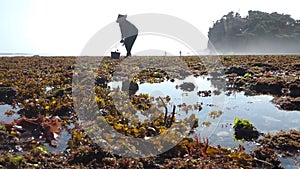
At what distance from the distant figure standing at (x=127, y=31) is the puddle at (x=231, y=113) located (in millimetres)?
8889

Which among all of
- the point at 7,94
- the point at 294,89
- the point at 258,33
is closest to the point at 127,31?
the point at 7,94

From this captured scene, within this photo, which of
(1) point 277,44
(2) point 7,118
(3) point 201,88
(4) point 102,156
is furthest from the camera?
(1) point 277,44

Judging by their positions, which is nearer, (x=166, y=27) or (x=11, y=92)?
(x=11, y=92)

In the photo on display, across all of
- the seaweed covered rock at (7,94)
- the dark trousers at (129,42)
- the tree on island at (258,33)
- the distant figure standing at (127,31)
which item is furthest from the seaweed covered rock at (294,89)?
the tree on island at (258,33)

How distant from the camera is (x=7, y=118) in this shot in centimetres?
644

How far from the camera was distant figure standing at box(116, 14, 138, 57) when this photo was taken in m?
18.8

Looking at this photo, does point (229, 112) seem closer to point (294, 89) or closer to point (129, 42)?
point (294, 89)

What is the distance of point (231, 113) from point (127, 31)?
43.4 feet

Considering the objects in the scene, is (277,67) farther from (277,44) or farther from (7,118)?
(277,44)

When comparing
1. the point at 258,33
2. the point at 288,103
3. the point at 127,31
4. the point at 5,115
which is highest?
the point at 258,33

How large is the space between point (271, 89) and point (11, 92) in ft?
27.7

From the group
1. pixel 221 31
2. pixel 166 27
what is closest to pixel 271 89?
pixel 166 27

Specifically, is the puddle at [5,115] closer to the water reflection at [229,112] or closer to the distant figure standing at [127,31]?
the water reflection at [229,112]

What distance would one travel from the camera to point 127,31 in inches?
768
